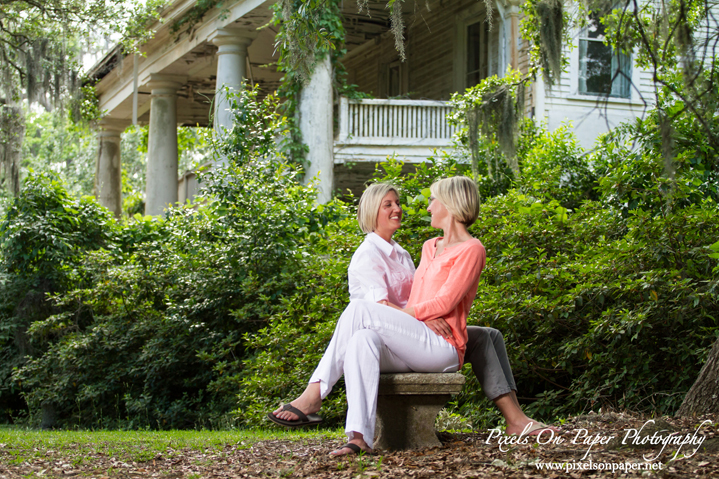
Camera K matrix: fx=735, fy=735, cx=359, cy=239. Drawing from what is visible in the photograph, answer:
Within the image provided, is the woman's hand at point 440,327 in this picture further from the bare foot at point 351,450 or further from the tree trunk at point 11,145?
the tree trunk at point 11,145

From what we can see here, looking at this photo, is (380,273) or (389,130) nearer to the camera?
(380,273)

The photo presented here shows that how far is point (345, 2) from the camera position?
1502 cm

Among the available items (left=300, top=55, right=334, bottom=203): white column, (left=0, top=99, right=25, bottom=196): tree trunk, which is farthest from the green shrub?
(left=300, top=55, right=334, bottom=203): white column

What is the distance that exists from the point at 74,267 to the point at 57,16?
4.25 meters

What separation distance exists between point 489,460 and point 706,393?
151 cm

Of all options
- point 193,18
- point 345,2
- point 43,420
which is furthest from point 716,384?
point 193,18

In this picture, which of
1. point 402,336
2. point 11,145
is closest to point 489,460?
point 402,336

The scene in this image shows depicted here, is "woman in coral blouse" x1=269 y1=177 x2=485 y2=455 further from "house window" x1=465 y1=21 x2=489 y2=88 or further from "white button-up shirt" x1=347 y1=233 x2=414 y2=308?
"house window" x1=465 y1=21 x2=489 y2=88

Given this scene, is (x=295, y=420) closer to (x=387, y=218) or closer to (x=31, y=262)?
(x=387, y=218)

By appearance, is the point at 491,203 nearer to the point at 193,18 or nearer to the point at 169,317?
the point at 169,317

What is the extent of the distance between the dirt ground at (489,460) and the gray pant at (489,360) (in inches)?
11.4

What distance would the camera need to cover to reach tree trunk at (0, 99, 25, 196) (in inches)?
435

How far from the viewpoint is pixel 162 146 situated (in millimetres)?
17016

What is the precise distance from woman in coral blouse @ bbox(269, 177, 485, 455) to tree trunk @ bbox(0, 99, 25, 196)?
861cm
